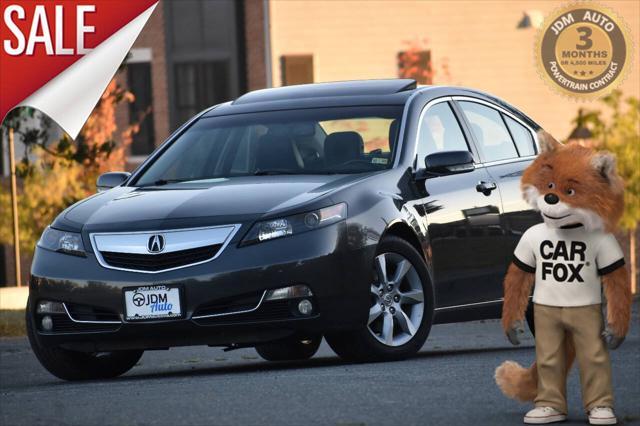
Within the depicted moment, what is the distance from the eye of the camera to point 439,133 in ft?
37.6

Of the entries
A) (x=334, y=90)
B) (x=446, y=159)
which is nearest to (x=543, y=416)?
(x=446, y=159)

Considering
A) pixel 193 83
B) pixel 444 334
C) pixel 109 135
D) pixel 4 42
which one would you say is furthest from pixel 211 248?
A: pixel 193 83

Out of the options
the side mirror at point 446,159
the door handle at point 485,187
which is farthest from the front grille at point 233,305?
the door handle at point 485,187

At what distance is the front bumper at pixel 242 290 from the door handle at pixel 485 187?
162cm

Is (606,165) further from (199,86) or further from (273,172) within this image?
Result: (199,86)

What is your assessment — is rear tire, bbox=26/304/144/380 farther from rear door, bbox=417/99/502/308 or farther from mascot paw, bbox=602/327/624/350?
mascot paw, bbox=602/327/624/350

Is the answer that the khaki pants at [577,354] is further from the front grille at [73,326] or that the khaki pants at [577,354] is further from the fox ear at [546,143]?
the front grille at [73,326]

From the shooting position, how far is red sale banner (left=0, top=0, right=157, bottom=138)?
69.9 ft

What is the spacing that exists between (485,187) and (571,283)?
432 centimetres

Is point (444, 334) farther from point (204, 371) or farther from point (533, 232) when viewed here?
point (533, 232)

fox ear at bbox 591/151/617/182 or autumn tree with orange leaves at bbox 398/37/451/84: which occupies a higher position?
autumn tree with orange leaves at bbox 398/37/451/84

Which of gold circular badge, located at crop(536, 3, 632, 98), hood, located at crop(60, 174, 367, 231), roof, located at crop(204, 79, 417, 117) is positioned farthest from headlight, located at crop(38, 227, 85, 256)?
gold circular badge, located at crop(536, 3, 632, 98)

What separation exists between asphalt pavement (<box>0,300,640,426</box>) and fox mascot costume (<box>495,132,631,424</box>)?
0.16 metres

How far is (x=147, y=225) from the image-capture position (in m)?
9.80
